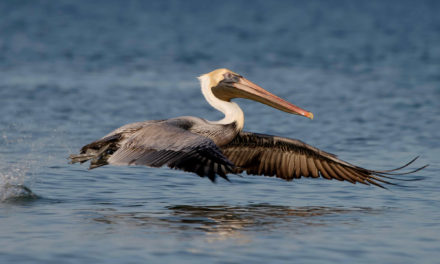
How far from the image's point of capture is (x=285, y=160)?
28.1ft

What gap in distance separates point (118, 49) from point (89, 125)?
1254 cm

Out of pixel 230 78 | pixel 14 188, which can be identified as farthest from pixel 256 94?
pixel 14 188

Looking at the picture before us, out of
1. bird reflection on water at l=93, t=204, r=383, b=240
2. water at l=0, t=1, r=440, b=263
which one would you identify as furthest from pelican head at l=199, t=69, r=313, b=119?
bird reflection on water at l=93, t=204, r=383, b=240

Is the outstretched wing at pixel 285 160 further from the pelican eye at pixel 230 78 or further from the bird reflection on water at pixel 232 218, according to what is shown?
the bird reflection on water at pixel 232 218

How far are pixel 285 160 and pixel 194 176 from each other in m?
1.12

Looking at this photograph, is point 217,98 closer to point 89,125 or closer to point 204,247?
point 204,247

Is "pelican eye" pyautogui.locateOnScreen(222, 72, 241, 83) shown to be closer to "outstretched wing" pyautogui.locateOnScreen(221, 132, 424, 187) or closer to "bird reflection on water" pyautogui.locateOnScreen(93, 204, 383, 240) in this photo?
"outstretched wing" pyautogui.locateOnScreen(221, 132, 424, 187)

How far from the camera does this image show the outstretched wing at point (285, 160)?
27.6ft

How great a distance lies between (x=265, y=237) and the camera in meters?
6.55

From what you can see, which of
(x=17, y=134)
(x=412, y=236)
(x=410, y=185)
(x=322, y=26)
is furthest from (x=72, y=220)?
(x=322, y=26)

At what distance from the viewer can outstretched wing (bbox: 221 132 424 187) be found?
8406 mm

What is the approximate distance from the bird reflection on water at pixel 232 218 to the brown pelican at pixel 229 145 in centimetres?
50

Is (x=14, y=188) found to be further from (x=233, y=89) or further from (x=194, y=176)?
(x=233, y=89)

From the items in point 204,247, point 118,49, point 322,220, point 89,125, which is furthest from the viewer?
point 118,49
